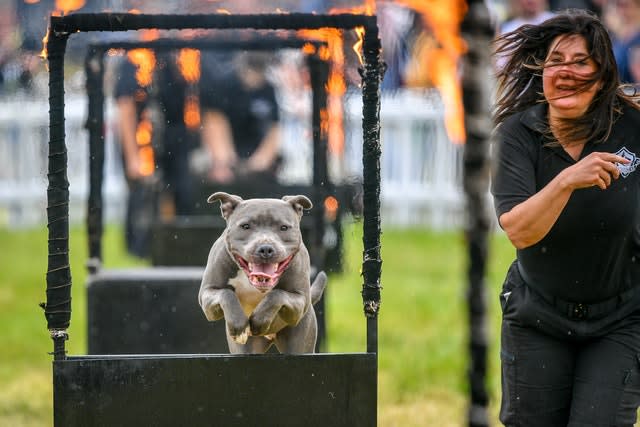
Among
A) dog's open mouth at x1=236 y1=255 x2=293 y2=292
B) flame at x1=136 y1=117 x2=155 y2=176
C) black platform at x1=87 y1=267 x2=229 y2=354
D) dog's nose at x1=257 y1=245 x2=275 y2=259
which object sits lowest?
black platform at x1=87 y1=267 x2=229 y2=354

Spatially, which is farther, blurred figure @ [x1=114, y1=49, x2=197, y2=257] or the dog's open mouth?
blurred figure @ [x1=114, y1=49, x2=197, y2=257]

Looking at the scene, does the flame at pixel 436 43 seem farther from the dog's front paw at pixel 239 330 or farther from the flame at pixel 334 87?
the dog's front paw at pixel 239 330

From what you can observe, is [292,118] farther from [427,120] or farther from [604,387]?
[604,387]

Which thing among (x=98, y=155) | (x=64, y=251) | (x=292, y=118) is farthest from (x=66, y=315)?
(x=292, y=118)

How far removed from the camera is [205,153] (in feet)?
34.9

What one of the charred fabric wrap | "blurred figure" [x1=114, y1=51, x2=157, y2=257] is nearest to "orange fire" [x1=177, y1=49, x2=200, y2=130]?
"blurred figure" [x1=114, y1=51, x2=157, y2=257]

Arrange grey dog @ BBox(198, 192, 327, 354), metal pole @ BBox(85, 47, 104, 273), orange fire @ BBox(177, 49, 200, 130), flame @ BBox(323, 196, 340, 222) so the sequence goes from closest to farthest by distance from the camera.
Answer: grey dog @ BBox(198, 192, 327, 354) → metal pole @ BBox(85, 47, 104, 273) → flame @ BBox(323, 196, 340, 222) → orange fire @ BBox(177, 49, 200, 130)

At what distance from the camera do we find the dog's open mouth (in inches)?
149

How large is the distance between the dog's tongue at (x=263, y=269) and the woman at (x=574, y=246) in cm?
74

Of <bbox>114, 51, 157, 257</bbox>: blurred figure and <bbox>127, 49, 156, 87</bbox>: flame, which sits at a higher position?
<bbox>127, 49, 156, 87</bbox>: flame

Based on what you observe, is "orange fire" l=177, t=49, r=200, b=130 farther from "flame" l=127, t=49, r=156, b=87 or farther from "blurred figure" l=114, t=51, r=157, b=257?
"blurred figure" l=114, t=51, r=157, b=257

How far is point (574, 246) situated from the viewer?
3729 millimetres

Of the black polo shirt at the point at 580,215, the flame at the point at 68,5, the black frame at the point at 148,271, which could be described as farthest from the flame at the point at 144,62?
the black polo shirt at the point at 580,215

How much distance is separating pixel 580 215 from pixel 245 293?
1.13 metres
